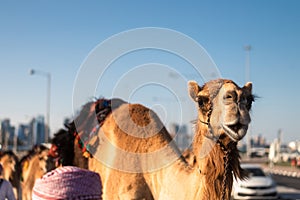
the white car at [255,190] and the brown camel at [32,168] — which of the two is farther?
the white car at [255,190]

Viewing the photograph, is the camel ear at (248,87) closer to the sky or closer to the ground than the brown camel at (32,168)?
closer to the sky

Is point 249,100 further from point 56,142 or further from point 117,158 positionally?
point 56,142

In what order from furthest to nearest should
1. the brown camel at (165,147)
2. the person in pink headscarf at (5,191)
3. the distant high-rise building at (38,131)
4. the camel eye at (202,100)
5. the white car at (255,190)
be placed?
the distant high-rise building at (38,131)
the white car at (255,190)
the person in pink headscarf at (5,191)
the camel eye at (202,100)
the brown camel at (165,147)

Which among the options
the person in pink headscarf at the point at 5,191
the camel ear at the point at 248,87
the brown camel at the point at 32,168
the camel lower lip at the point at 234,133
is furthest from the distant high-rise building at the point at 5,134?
the camel lower lip at the point at 234,133

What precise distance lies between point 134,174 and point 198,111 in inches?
58.7

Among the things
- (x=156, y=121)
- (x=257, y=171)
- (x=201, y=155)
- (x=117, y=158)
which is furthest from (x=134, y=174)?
(x=257, y=171)

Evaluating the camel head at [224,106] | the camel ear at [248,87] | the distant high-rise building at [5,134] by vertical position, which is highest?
the camel ear at [248,87]

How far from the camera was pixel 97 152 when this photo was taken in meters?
6.95

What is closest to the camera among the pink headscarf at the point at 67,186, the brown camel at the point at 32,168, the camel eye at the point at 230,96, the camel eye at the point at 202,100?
the pink headscarf at the point at 67,186

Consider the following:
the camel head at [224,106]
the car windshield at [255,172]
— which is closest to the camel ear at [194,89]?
the camel head at [224,106]

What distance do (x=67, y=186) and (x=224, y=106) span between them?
2218 mm

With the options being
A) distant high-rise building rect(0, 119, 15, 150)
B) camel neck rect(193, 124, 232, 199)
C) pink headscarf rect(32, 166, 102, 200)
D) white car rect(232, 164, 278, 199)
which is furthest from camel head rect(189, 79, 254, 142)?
distant high-rise building rect(0, 119, 15, 150)

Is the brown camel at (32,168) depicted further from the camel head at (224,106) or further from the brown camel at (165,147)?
the camel head at (224,106)

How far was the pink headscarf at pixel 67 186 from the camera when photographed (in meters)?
2.46
